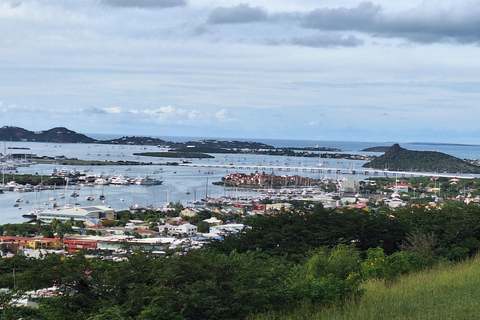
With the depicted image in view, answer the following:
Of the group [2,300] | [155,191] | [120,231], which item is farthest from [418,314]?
[155,191]

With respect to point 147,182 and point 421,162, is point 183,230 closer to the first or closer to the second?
point 147,182

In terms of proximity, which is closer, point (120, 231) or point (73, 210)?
point (120, 231)

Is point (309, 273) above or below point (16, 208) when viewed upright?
above

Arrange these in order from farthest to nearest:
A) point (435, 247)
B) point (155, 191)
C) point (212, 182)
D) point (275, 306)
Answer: point (212, 182), point (155, 191), point (435, 247), point (275, 306)

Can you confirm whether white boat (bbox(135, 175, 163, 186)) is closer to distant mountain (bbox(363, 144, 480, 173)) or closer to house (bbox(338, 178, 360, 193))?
house (bbox(338, 178, 360, 193))

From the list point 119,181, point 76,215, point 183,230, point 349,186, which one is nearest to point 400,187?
point 349,186

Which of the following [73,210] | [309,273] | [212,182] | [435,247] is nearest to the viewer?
[309,273]

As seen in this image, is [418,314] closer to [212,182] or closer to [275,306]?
[275,306]
